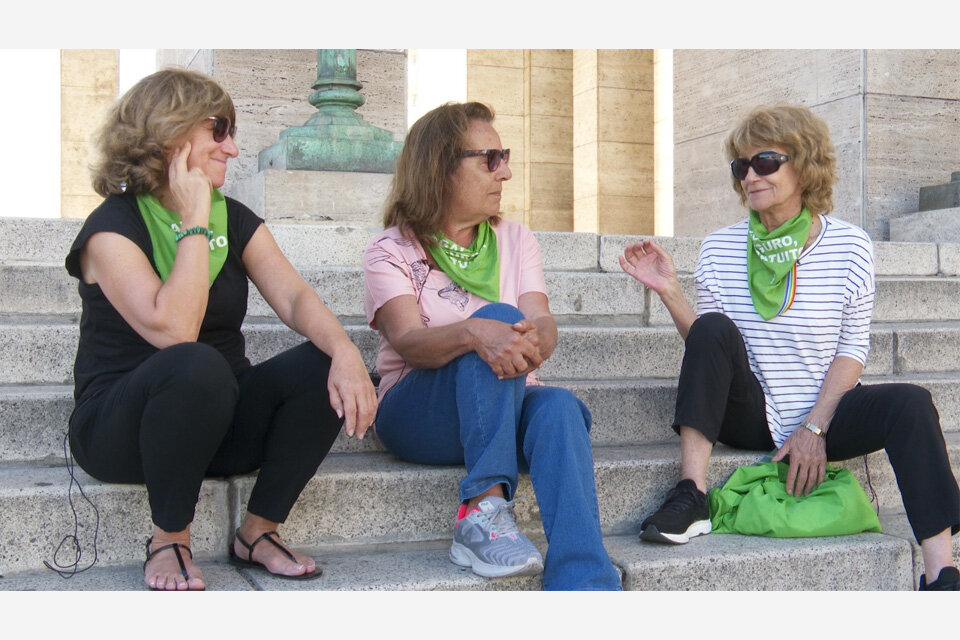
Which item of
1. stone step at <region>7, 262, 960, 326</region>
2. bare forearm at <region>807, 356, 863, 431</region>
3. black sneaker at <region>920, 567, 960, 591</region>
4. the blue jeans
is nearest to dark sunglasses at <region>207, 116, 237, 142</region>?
the blue jeans

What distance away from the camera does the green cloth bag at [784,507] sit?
2.87 m

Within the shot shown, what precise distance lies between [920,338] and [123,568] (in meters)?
3.13

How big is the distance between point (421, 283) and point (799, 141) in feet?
4.10

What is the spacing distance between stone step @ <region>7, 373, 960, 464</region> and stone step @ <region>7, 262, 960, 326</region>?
451 millimetres

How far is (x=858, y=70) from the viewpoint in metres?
6.25

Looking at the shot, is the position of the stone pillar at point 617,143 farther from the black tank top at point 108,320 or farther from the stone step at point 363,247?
the black tank top at point 108,320

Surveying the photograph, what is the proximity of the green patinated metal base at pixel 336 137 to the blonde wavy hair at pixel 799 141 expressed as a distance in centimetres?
210

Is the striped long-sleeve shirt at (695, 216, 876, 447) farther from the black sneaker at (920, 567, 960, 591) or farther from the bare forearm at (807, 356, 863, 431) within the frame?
the black sneaker at (920, 567, 960, 591)

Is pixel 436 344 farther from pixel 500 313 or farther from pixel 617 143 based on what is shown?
pixel 617 143

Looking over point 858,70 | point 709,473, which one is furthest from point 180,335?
point 858,70

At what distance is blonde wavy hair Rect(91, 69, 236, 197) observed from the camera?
99.5 inches

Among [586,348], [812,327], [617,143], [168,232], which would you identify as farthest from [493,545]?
[617,143]

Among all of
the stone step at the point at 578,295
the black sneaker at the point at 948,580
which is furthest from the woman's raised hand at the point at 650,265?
the black sneaker at the point at 948,580

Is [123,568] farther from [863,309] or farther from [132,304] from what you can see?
[863,309]
